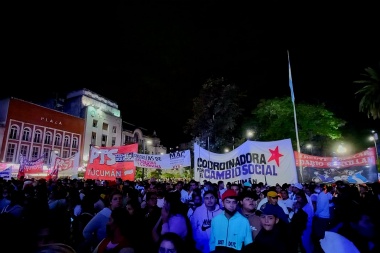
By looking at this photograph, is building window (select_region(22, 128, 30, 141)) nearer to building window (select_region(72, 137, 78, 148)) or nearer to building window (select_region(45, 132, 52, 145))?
building window (select_region(45, 132, 52, 145))

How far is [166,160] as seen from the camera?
14594 millimetres

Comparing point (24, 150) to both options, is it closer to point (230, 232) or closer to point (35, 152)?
point (35, 152)

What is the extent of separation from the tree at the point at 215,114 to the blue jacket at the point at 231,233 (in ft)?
93.4

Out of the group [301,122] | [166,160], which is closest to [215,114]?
Result: [301,122]

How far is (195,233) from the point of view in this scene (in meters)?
5.05

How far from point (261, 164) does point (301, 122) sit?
73.5ft

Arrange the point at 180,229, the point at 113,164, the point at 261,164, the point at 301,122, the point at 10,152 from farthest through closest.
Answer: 1. the point at 10,152
2. the point at 301,122
3. the point at 113,164
4. the point at 261,164
5. the point at 180,229

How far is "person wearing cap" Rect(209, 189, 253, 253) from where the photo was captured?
395 centimetres

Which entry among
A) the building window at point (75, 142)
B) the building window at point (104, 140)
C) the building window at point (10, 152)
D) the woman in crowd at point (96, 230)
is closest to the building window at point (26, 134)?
the building window at point (10, 152)

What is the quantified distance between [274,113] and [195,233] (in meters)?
28.4

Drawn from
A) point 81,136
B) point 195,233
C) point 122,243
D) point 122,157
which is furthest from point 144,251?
point 81,136

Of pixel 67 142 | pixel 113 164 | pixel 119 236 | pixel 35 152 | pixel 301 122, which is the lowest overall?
pixel 119 236

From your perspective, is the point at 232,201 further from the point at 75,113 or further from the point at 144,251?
the point at 75,113

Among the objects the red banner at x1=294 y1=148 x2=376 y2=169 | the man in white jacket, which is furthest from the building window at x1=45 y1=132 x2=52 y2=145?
the man in white jacket
